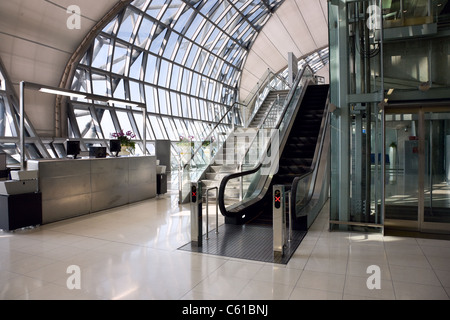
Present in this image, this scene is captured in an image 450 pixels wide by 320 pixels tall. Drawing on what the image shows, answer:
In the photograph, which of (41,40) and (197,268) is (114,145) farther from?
(41,40)

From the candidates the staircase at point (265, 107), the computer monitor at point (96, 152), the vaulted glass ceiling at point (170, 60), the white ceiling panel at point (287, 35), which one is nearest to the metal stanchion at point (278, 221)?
the computer monitor at point (96, 152)

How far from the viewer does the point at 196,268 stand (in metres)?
4.04

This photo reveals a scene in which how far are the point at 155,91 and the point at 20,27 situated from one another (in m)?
7.27

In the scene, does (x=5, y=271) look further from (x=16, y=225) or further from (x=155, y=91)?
(x=155, y=91)

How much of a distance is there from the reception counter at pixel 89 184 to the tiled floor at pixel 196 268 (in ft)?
2.87

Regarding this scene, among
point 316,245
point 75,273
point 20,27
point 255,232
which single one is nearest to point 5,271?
point 75,273

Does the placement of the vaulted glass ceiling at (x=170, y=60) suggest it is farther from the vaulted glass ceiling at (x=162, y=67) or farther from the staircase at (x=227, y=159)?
the staircase at (x=227, y=159)

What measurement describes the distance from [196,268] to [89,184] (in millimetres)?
4362

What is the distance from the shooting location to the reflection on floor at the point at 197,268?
132 inches

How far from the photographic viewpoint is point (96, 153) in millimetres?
8062

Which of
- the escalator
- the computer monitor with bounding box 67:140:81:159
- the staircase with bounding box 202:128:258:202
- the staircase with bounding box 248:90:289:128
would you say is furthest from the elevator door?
the staircase with bounding box 248:90:289:128

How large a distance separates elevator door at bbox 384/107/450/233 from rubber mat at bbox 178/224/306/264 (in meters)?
1.86

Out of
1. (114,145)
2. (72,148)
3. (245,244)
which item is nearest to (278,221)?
(245,244)

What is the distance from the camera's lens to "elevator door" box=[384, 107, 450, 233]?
19.2 feet
